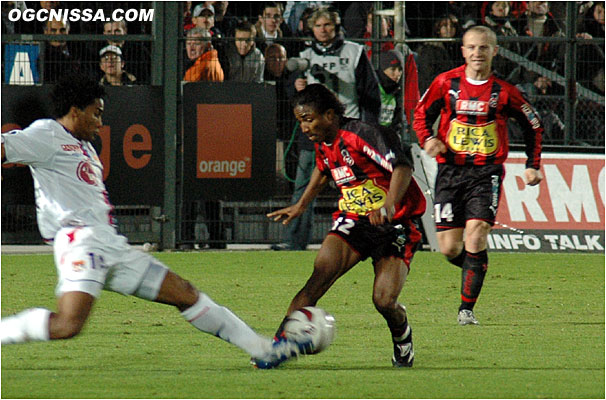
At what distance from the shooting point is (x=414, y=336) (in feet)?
27.2

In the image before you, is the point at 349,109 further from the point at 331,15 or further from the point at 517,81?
the point at 517,81

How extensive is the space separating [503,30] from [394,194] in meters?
9.89

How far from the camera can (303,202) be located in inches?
303

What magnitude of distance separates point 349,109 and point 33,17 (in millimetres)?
4341

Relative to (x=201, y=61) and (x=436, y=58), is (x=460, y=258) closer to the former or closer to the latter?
(x=436, y=58)

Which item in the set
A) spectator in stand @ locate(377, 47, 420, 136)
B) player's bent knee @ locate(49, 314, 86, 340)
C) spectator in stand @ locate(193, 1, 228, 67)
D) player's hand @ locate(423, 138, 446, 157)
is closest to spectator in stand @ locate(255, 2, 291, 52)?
spectator in stand @ locate(193, 1, 228, 67)

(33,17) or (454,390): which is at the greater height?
(33,17)

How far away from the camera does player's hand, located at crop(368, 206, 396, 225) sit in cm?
689

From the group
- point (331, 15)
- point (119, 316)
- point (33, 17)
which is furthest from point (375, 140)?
point (33, 17)

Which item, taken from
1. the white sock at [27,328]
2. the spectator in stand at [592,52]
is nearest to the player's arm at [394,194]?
the white sock at [27,328]

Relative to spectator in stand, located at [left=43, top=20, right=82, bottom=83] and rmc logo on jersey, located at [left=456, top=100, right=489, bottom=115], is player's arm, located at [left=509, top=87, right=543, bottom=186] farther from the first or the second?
spectator in stand, located at [left=43, top=20, right=82, bottom=83]

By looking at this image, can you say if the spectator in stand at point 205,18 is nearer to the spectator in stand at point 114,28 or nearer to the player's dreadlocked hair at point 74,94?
the spectator in stand at point 114,28

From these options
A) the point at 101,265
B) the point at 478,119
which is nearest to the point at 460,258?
the point at 478,119

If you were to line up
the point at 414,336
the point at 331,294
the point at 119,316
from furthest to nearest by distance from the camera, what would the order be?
1. the point at 331,294
2. the point at 119,316
3. the point at 414,336
